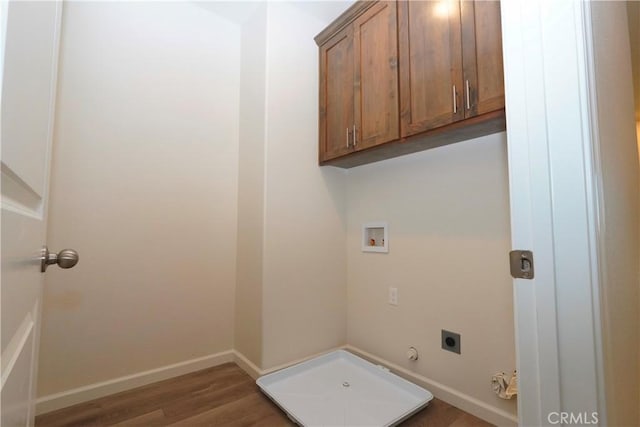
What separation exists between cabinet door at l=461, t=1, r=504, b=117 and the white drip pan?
138 centimetres

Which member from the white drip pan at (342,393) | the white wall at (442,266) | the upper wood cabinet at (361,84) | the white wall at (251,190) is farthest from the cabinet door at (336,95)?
the white drip pan at (342,393)

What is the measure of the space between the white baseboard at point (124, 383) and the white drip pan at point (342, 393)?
0.47m

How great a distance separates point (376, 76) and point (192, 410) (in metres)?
2.00

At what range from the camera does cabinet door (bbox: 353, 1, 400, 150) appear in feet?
5.18

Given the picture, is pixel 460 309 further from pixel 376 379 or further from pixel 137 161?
pixel 137 161

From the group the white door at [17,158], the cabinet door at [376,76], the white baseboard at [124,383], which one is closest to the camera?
the white door at [17,158]

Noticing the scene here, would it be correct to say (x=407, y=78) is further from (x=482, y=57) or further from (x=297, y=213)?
(x=297, y=213)

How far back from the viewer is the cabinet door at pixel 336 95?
185cm

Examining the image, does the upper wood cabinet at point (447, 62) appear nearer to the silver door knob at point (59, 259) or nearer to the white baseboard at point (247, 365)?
the silver door knob at point (59, 259)

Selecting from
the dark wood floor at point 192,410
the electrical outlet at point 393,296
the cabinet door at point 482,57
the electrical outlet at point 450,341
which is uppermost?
the cabinet door at point 482,57

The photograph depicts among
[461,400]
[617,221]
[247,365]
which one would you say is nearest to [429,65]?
[617,221]

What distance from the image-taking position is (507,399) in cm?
130

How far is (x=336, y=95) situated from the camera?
6.38ft

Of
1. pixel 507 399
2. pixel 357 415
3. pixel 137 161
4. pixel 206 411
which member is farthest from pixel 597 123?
pixel 137 161
